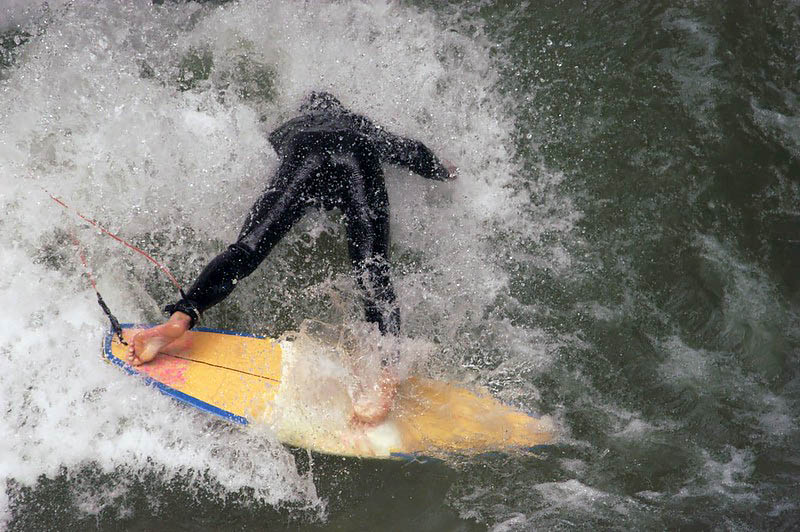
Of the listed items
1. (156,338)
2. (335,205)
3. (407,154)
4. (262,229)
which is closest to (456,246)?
(407,154)

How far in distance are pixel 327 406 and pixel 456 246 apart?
4.14 ft

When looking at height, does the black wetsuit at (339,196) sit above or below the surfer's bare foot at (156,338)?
above

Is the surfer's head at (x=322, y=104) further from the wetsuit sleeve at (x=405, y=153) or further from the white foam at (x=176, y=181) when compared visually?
the white foam at (x=176, y=181)

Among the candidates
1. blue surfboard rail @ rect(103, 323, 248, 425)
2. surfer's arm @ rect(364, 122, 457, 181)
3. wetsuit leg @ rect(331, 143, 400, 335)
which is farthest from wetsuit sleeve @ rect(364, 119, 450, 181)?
blue surfboard rail @ rect(103, 323, 248, 425)

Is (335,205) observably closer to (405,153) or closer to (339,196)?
(339,196)

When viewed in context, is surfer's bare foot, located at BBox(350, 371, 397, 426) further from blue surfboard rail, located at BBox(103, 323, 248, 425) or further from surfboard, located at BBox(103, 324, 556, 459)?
blue surfboard rail, located at BBox(103, 323, 248, 425)

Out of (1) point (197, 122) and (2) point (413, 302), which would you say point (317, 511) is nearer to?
(2) point (413, 302)

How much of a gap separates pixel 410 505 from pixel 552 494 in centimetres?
85

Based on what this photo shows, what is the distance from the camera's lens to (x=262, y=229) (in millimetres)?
3146

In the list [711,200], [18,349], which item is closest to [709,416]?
[711,200]

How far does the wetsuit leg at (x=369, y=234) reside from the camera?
3.20 meters

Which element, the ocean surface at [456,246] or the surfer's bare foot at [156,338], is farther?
the ocean surface at [456,246]

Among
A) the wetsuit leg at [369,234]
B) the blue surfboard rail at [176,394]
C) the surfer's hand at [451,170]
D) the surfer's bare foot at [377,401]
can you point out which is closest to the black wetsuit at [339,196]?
the wetsuit leg at [369,234]

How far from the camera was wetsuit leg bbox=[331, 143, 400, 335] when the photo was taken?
3203 millimetres
